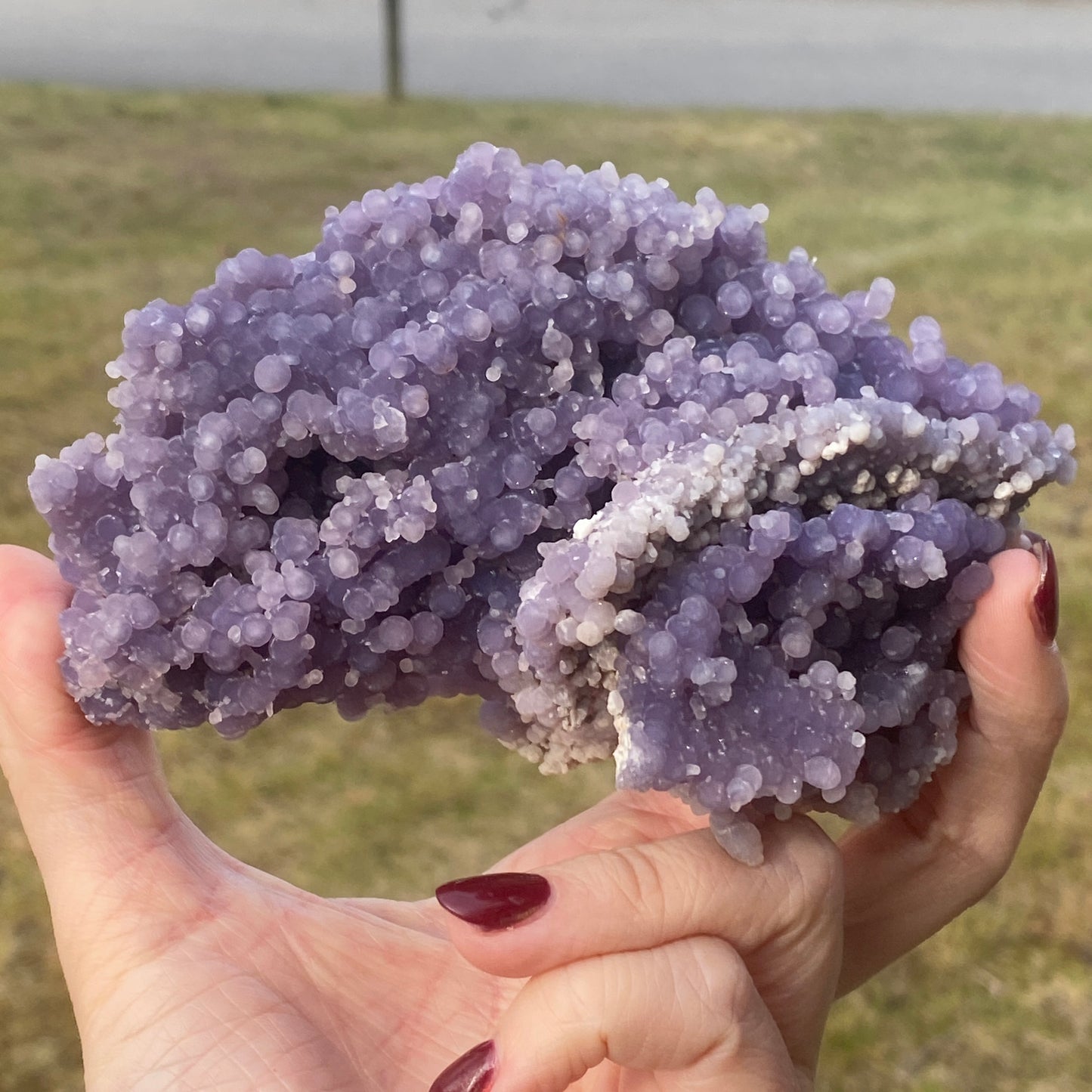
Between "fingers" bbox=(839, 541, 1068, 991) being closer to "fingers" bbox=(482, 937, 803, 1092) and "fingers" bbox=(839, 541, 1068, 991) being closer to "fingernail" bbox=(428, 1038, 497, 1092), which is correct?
"fingers" bbox=(482, 937, 803, 1092)

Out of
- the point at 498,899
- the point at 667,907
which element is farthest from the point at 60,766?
the point at 667,907

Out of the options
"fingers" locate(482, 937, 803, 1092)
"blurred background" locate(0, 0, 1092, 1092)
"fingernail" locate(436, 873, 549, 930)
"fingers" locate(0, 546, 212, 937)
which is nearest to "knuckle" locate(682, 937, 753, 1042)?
"fingers" locate(482, 937, 803, 1092)

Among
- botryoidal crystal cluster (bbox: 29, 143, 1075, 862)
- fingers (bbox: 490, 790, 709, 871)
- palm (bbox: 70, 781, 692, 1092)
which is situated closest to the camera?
botryoidal crystal cluster (bbox: 29, 143, 1075, 862)

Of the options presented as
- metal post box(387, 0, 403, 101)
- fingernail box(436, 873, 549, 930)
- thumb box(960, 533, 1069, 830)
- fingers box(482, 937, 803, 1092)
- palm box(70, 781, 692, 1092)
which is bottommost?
palm box(70, 781, 692, 1092)

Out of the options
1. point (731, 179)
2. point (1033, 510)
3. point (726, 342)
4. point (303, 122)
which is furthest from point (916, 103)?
point (726, 342)

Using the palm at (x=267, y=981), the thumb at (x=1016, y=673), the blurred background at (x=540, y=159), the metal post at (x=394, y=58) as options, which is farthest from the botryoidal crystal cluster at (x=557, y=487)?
the metal post at (x=394, y=58)

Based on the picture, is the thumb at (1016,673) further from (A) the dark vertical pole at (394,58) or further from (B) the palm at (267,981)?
(A) the dark vertical pole at (394,58)
